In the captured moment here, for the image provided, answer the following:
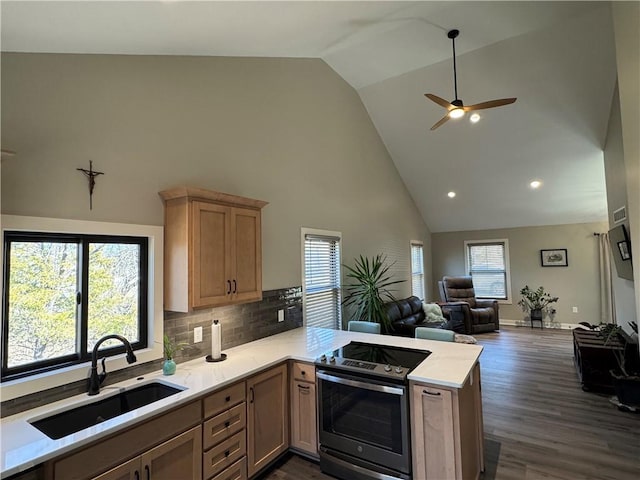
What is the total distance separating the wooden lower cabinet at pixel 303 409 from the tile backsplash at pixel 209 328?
677 millimetres

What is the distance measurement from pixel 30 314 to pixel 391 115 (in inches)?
209

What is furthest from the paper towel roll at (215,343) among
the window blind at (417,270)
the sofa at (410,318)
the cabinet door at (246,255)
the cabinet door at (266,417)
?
the window blind at (417,270)

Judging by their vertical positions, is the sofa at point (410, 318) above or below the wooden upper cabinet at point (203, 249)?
below

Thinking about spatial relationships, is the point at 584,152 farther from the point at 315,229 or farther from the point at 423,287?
the point at 315,229

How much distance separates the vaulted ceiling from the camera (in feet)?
6.23

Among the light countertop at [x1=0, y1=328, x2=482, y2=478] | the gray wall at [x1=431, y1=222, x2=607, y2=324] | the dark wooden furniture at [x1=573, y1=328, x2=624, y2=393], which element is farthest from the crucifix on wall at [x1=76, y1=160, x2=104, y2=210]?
the gray wall at [x1=431, y1=222, x2=607, y2=324]

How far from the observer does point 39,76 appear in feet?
5.95

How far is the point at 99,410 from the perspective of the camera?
6.21ft

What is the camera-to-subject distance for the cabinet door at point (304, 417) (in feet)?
8.24

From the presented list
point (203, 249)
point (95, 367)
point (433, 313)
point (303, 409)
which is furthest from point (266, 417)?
point (433, 313)

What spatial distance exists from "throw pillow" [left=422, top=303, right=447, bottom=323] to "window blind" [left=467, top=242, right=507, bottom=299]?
2.30 meters

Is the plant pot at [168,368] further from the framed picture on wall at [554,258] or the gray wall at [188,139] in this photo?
the framed picture on wall at [554,258]

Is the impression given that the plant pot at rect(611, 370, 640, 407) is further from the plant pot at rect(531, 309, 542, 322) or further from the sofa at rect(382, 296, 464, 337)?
the plant pot at rect(531, 309, 542, 322)

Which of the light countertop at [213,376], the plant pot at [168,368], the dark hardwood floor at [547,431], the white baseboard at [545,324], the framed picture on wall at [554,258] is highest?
the framed picture on wall at [554,258]
